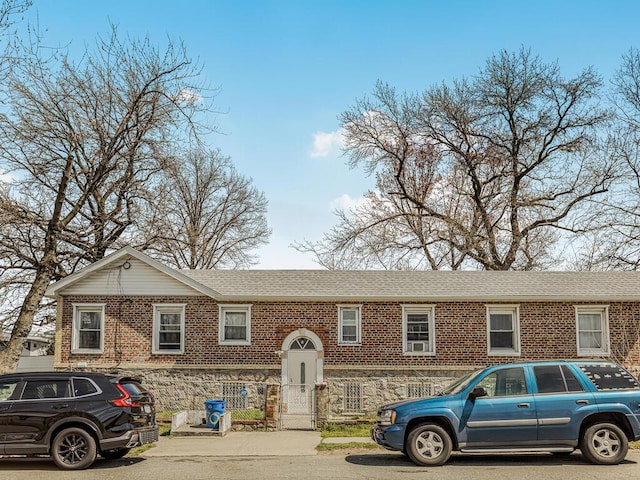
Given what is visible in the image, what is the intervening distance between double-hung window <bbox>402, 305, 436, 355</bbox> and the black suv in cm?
1158

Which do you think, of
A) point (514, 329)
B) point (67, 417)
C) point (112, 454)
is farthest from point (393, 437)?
point (514, 329)

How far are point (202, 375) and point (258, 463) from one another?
9766 millimetres

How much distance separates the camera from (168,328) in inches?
883

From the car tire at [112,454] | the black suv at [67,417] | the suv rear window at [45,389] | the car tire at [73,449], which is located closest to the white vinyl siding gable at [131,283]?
the car tire at [112,454]

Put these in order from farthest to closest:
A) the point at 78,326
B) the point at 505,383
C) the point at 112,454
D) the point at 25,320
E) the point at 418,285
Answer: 1. the point at 25,320
2. the point at 418,285
3. the point at 78,326
4. the point at 112,454
5. the point at 505,383

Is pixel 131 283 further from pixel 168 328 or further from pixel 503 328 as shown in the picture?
pixel 503 328

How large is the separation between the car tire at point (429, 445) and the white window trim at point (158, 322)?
465 inches

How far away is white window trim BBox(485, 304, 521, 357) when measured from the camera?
72.9 feet

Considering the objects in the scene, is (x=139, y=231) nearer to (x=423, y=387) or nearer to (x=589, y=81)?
(x=423, y=387)

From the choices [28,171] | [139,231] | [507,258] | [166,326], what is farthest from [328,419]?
[507,258]

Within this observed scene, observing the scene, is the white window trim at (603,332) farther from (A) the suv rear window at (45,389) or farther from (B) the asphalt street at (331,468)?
(A) the suv rear window at (45,389)

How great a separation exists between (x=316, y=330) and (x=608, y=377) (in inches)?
449

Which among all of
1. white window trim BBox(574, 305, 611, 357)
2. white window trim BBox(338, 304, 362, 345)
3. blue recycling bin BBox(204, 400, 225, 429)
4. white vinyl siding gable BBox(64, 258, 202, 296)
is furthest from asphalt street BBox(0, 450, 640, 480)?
white vinyl siding gable BBox(64, 258, 202, 296)

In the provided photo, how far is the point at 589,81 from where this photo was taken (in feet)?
117
